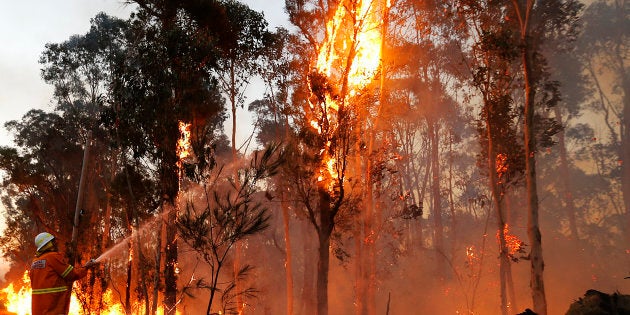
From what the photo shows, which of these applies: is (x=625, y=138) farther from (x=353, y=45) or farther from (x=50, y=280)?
(x=50, y=280)

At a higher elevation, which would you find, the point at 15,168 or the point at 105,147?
the point at 105,147

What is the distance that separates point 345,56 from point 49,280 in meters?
11.4

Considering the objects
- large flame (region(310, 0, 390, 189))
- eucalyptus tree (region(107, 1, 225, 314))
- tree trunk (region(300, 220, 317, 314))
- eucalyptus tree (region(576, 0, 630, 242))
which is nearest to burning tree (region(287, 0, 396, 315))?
large flame (region(310, 0, 390, 189))

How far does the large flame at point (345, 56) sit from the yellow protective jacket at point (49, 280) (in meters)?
7.81

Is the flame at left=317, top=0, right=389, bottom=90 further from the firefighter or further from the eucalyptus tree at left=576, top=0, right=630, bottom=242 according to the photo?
the eucalyptus tree at left=576, top=0, right=630, bottom=242

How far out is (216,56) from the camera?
14.9 m

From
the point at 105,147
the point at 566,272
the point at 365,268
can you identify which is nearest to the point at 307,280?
the point at 365,268

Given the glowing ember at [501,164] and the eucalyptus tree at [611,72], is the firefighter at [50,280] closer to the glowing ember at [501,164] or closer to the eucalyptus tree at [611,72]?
the glowing ember at [501,164]

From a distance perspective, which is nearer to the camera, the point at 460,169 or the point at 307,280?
the point at 307,280

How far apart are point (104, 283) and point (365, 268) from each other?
9.61 m

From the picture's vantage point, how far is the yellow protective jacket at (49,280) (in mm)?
6867

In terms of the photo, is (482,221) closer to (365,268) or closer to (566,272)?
(566,272)

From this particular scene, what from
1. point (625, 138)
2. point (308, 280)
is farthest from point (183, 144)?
point (625, 138)

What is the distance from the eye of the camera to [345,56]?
15953 millimetres
